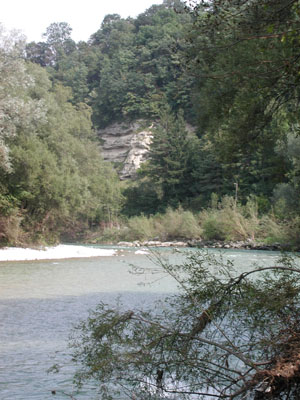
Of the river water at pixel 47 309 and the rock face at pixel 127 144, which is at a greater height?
the rock face at pixel 127 144

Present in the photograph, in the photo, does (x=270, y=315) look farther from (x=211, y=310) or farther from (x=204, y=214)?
(x=204, y=214)

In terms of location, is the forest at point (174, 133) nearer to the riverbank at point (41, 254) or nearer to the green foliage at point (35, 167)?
the green foliage at point (35, 167)

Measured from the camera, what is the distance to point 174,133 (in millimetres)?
56656

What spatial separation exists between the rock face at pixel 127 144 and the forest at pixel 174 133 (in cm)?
174

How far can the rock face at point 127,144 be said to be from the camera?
224 feet

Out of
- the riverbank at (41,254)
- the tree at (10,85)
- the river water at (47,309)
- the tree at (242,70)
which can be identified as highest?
the tree at (10,85)

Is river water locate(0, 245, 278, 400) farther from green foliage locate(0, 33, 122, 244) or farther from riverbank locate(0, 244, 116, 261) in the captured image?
green foliage locate(0, 33, 122, 244)

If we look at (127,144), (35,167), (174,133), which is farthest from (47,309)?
(127,144)

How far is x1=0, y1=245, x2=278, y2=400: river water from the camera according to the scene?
5.87 m

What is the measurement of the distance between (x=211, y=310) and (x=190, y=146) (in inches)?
2050

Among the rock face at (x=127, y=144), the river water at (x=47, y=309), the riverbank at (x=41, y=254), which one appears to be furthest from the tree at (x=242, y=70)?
the rock face at (x=127, y=144)

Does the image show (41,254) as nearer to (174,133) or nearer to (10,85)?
(10,85)

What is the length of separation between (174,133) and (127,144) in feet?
55.5

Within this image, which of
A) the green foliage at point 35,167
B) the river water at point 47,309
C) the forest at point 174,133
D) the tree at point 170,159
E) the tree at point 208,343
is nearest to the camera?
the tree at point 208,343
